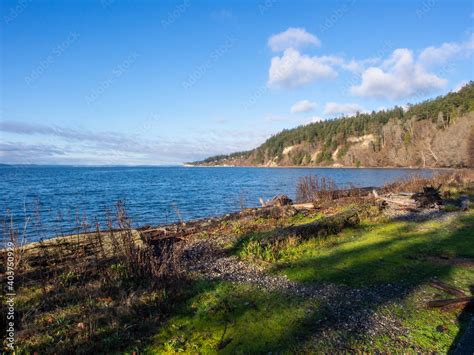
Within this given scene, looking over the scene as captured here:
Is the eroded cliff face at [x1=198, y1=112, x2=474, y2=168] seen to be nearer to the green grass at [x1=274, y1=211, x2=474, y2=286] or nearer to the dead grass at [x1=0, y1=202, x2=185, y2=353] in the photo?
the green grass at [x1=274, y1=211, x2=474, y2=286]

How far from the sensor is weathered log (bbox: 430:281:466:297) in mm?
6506

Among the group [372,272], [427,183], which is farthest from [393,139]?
[372,272]

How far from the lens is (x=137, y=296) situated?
21.9ft

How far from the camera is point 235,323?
226 inches

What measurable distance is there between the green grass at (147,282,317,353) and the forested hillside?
63.9 metres

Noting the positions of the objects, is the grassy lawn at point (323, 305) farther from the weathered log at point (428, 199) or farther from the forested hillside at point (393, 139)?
the forested hillside at point (393, 139)

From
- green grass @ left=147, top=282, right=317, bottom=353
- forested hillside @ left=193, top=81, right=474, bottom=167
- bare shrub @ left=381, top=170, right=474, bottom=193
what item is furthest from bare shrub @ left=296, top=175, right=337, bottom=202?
forested hillside @ left=193, top=81, right=474, bottom=167

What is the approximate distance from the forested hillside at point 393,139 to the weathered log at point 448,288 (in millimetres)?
60689

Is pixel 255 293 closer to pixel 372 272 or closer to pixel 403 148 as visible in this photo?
pixel 372 272

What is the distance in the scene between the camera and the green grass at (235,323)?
5.06 meters

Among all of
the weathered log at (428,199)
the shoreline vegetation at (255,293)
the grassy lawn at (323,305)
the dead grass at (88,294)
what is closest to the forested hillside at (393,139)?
the weathered log at (428,199)

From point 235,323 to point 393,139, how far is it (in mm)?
119767

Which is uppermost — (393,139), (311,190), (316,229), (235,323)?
(393,139)

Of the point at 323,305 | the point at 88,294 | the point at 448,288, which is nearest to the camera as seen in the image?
the point at 323,305
